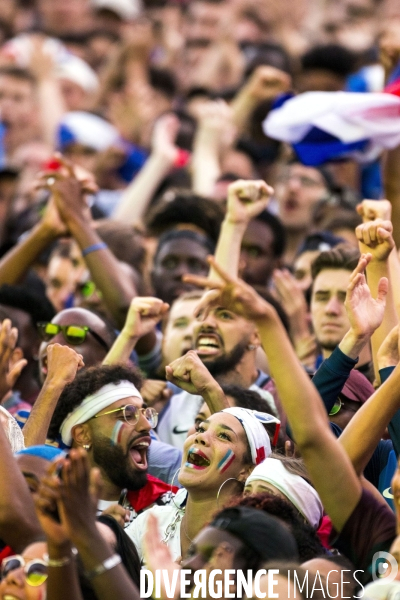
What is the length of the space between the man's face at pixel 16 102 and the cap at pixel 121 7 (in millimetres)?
2529

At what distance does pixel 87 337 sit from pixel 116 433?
103cm

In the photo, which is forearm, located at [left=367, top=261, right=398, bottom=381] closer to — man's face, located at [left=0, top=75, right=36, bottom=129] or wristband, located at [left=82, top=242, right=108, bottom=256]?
wristband, located at [left=82, top=242, right=108, bottom=256]

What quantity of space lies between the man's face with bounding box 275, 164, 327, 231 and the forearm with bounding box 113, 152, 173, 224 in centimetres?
98

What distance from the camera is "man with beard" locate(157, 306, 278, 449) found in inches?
265

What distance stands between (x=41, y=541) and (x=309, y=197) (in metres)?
5.16

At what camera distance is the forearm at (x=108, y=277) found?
7266 millimetres

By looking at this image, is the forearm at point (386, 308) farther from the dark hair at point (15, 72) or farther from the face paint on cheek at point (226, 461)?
the dark hair at point (15, 72)

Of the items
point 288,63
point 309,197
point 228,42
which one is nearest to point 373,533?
point 309,197

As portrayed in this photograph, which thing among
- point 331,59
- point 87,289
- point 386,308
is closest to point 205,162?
point 331,59

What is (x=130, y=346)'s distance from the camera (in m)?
6.55

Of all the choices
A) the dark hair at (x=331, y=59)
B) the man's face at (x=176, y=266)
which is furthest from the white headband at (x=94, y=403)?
the dark hair at (x=331, y=59)

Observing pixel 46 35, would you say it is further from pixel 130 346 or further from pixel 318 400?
pixel 318 400

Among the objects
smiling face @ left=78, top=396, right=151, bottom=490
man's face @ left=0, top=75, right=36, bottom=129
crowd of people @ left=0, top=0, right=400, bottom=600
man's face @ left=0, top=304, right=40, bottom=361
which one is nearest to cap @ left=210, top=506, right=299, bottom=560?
crowd of people @ left=0, top=0, right=400, bottom=600

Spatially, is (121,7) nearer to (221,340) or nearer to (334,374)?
(221,340)
